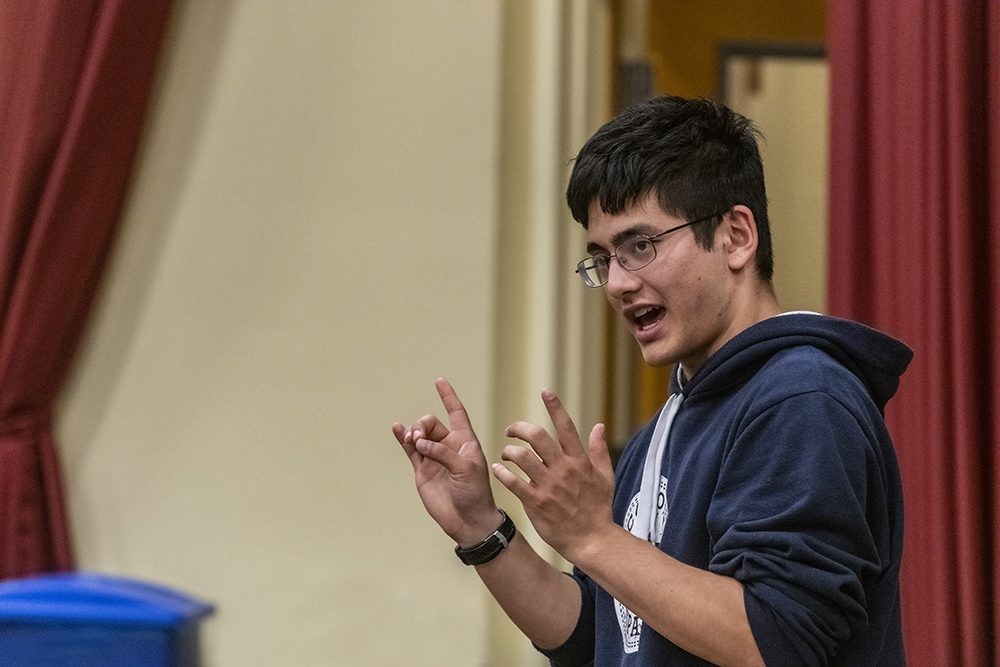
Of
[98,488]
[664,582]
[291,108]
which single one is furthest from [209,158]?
[664,582]

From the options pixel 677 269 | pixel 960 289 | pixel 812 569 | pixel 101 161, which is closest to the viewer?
pixel 812 569

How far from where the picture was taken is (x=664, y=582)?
121cm

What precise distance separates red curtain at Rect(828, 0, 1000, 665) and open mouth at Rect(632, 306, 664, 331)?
97cm

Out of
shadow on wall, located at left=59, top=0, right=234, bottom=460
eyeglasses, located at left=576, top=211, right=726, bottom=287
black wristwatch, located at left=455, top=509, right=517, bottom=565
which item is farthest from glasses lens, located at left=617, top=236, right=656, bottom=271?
shadow on wall, located at left=59, top=0, right=234, bottom=460

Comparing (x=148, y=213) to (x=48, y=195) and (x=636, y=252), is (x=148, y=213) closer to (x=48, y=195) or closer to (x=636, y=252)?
(x=48, y=195)

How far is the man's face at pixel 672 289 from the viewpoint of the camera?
1.41 metres

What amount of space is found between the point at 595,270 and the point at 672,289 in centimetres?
12

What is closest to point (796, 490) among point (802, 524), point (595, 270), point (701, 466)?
point (802, 524)

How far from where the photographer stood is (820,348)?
1.33 metres

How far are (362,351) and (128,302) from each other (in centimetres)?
51

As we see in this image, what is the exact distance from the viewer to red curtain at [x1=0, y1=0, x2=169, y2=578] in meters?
2.59

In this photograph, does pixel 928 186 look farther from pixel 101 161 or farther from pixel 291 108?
pixel 101 161

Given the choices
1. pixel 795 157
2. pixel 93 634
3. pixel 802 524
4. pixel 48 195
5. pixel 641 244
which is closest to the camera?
pixel 802 524

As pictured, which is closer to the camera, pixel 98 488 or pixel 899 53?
pixel 899 53
